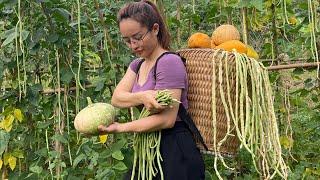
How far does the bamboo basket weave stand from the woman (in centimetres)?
5

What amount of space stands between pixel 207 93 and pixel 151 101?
0.83 feet

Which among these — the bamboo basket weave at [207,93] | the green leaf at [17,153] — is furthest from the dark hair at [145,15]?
the green leaf at [17,153]

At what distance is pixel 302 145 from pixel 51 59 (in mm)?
1777

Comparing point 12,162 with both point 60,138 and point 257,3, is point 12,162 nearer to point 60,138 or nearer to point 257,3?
point 60,138

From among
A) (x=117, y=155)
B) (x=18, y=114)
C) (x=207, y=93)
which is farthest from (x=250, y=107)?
(x=18, y=114)

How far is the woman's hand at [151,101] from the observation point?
2035mm

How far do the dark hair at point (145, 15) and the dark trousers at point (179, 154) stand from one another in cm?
35

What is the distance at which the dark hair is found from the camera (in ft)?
7.03

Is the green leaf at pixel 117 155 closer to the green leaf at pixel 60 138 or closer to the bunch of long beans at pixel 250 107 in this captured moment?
the green leaf at pixel 60 138

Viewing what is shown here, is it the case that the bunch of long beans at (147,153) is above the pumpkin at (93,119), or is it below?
below

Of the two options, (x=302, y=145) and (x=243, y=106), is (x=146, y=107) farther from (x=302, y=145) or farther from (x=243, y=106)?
(x=302, y=145)

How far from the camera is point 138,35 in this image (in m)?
2.13

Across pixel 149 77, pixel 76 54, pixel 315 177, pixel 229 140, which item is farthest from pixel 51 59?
pixel 315 177

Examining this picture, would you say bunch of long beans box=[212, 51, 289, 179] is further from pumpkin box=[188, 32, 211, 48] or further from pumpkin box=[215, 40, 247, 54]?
pumpkin box=[188, 32, 211, 48]
